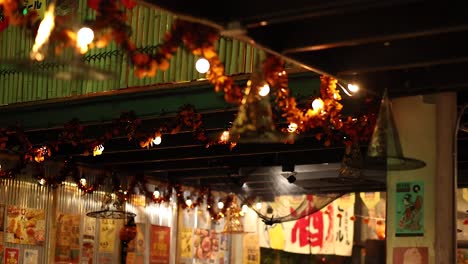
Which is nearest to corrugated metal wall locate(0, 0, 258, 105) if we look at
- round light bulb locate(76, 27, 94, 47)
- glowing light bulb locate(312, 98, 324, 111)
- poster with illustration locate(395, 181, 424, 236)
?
glowing light bulb locate(312, 98, 324, 111)

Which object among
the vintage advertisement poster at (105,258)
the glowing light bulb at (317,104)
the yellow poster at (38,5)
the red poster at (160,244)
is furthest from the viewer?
the red poster at (160,244)

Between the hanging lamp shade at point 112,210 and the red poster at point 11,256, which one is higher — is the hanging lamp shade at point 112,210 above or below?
above

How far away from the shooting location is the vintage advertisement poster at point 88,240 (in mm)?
17016

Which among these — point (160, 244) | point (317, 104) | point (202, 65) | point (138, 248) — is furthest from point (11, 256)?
point (317, 104)

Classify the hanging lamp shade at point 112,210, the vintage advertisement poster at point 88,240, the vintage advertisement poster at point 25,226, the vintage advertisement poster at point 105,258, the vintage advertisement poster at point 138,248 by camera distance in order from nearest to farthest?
the vintage advertisement poster at point 25,226, the hanging lamp shade at point 112,210, the vintage advertisement poster at point 88,240, the vintage advertisement poster at point 105,258, the vintage advertisement poster at point 138,248

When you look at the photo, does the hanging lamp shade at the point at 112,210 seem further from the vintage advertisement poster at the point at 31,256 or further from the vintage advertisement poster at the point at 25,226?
the vintage advertisement poster at the point at 31,256

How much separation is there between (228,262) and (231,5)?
15068mm

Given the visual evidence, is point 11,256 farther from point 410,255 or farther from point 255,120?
point 255,120

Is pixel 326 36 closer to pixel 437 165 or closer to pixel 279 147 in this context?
pixel 437 165

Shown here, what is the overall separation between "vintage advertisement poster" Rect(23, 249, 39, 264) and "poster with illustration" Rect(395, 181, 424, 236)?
825 centimetres

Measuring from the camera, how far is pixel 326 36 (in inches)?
272

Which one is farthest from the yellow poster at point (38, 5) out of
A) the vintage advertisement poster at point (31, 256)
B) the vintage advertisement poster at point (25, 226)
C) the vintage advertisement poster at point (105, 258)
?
the vintage advertisement poster at point (105, 258)

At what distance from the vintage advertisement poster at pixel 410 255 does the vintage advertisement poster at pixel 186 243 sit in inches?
410

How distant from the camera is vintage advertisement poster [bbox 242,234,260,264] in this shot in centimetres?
2183
